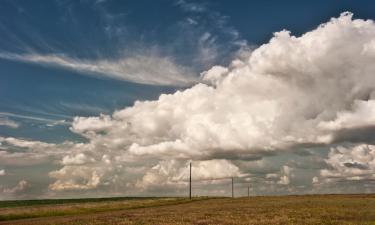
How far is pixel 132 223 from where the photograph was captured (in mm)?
44344

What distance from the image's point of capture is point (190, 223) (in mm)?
43281

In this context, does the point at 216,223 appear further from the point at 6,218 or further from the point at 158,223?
the point at 6,218

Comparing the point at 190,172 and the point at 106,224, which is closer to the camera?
the point at 106,224

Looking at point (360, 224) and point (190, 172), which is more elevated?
point (190, 172)

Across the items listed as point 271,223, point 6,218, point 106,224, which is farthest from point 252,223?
point 6,218

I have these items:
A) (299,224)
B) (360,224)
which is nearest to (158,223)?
(299,224)

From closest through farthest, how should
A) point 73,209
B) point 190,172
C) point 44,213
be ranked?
point 44,213
point 73,209
point 190,172

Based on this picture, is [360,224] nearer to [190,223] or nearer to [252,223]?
[252,223]

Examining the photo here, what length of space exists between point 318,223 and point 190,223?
11.6 meters

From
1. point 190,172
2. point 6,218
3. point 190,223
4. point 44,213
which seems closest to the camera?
point 190,223

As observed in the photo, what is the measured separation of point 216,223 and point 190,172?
342ft

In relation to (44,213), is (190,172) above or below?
above

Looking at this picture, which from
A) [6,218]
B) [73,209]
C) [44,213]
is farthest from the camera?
[73,209]

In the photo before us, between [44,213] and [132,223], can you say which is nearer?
[132,223]
